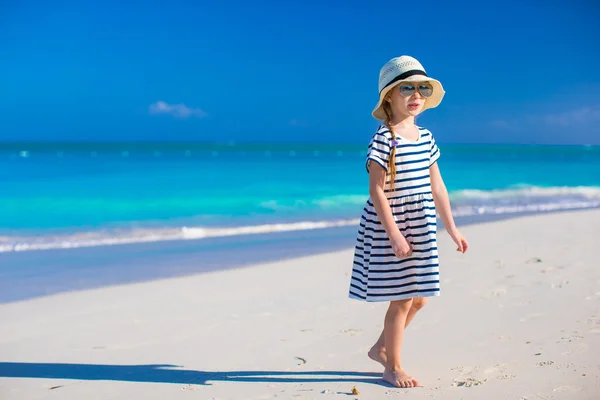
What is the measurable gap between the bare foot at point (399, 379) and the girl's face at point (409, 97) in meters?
1.26

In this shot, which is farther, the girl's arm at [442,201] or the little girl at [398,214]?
the girl's arm at [442,201]

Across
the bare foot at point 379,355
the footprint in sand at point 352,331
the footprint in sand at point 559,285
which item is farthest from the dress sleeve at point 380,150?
the footprint in sand at point 559,285

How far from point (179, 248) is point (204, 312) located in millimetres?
3570

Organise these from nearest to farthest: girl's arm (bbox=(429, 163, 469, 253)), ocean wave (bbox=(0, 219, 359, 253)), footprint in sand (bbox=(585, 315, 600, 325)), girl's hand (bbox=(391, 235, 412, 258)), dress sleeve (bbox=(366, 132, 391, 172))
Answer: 1. girl's hand (bbox=(391, 235, 412, 258))
2. dress sleeve (bbox=(366, 132, 391, 172))
3. girl's arm (bbox=(429, 163, 469, 253))
4. footprint in sand (bbox=(585, 315, 600, 325))
5. ocean wave (bbox=(0, 219, 359, 253))

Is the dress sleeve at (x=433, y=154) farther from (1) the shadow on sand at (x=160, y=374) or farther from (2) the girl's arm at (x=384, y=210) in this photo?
(1) the shadow on sand at (x=160, y=374)

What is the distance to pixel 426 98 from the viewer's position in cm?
327

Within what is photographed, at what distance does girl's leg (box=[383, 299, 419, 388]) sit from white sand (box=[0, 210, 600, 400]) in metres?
0.06

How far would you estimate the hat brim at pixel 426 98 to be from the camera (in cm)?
311

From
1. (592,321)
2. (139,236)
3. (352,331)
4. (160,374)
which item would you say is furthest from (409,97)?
(139,236)

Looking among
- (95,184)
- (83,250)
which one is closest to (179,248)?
(83,250)

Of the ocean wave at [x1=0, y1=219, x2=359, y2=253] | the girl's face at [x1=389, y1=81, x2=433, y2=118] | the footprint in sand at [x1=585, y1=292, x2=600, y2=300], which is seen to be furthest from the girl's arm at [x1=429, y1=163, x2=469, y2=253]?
the ocean wave at [x1=0, y1=219, x2=359, y2=253]

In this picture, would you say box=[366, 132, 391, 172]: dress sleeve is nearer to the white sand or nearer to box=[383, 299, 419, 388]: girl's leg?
box=[383, 299, 419, 388]: girl's leg

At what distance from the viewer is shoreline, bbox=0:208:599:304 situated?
20.1 feet

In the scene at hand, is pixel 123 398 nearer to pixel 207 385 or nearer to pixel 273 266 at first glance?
pixel 207 385
